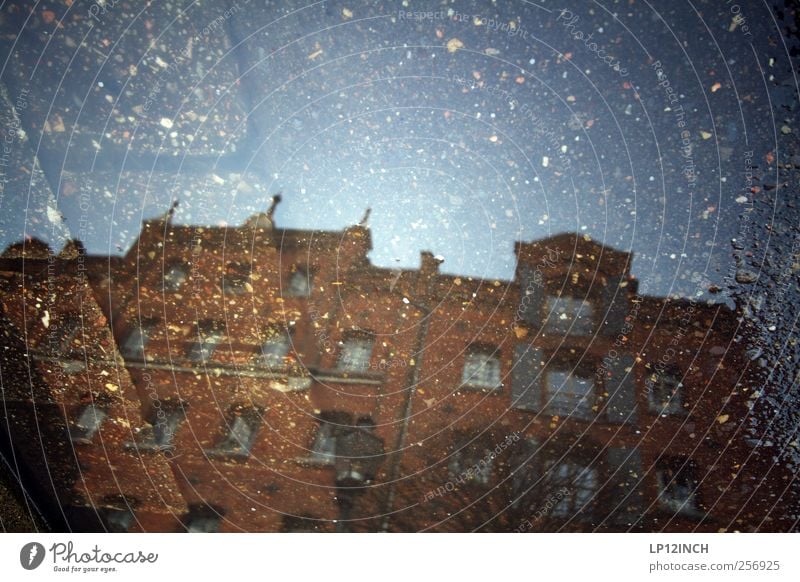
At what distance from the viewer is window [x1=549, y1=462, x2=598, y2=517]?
1407 millimetres

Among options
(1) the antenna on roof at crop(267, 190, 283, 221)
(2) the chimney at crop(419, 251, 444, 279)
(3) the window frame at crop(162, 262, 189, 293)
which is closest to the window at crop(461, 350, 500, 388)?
(2) the chimney at crop(419, 251, 444, 279)

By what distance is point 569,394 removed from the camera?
1.35 metres

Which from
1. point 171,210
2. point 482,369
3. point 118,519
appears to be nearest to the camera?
point 171,210

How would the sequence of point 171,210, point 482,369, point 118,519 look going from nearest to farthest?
point 171,210, point 482,369, point 118,519

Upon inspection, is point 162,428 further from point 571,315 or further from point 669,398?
point 669,398

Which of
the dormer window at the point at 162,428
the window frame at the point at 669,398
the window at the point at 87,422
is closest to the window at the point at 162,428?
the dormer window at the point at 162,428

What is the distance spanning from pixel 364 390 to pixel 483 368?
37 centimetres

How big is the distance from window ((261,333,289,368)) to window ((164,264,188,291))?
30cm

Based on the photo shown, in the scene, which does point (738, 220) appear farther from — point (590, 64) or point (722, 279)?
point (590, 64)

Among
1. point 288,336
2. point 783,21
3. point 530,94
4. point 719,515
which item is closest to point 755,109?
point 783,21

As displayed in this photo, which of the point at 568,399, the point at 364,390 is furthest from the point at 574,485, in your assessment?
the point at 364,390

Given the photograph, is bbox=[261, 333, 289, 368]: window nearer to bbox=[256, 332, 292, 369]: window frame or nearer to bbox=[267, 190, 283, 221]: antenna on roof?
bbox=[256, 332, 292, 369]: window frame

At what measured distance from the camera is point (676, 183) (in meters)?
1.21

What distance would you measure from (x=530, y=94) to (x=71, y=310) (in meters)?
1.48
